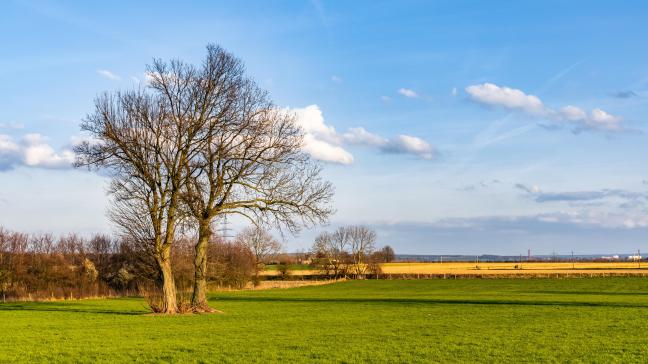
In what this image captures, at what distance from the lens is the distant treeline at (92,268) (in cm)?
6812

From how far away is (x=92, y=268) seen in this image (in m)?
76.4

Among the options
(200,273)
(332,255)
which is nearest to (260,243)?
(332,255)

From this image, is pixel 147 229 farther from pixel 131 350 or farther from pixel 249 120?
pixel 131 350

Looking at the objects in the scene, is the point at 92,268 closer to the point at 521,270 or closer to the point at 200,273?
the point at 200,273

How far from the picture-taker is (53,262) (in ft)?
242

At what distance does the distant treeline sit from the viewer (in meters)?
68.1

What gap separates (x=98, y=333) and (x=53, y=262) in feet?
174

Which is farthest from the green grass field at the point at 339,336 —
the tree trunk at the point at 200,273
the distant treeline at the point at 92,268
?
the distant treeline at the point at 92,268

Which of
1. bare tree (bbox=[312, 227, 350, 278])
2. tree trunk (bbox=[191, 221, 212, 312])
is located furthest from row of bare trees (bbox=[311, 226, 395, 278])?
tree trunk (bbox=[191, 221, 212, 312])

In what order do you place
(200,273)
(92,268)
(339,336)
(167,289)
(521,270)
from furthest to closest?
(521,270)
(92,268)
(200,273)
(167,289)
(339,336)

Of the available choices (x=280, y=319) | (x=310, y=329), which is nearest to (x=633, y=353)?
(x=310, y=329)

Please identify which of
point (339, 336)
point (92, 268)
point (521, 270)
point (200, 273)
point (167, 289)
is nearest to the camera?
point (339, 336)

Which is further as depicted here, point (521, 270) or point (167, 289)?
point (521, 270)

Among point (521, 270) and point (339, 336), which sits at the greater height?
point (339, 336)
